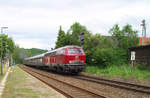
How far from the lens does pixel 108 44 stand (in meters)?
29.3

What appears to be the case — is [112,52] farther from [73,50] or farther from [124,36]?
[124,36]

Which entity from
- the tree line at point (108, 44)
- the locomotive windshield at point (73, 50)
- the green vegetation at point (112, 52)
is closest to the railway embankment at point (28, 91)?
the locomotive windshield at point (73, 50)

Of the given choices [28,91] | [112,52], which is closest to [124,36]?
[112,52]

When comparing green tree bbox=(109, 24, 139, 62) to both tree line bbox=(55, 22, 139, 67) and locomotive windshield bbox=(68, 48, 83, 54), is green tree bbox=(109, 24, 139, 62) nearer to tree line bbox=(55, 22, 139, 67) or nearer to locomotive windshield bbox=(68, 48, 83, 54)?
tree line bbox=(55, 22, 139, 67)

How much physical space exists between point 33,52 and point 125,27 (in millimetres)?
114906

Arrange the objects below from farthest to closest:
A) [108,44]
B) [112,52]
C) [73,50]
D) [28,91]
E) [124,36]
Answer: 1. [124,36]
2. [108,44]
3. [112,52]
4. [73,50]
5. [28,91]

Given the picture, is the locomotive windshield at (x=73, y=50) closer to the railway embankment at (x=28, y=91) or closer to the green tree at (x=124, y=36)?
the railway embankment at (x=28, y=91)

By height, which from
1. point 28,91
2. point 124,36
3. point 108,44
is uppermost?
point 124,36

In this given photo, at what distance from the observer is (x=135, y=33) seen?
1476 inches

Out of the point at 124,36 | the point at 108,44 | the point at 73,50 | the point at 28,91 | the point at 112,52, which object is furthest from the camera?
the point at 124,36

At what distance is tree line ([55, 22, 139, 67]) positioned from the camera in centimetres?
2406

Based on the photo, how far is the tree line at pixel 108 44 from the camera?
24062 mm

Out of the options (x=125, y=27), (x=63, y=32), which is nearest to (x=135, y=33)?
(x=125, y=27)

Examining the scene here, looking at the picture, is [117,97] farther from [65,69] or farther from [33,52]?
[33,52]
